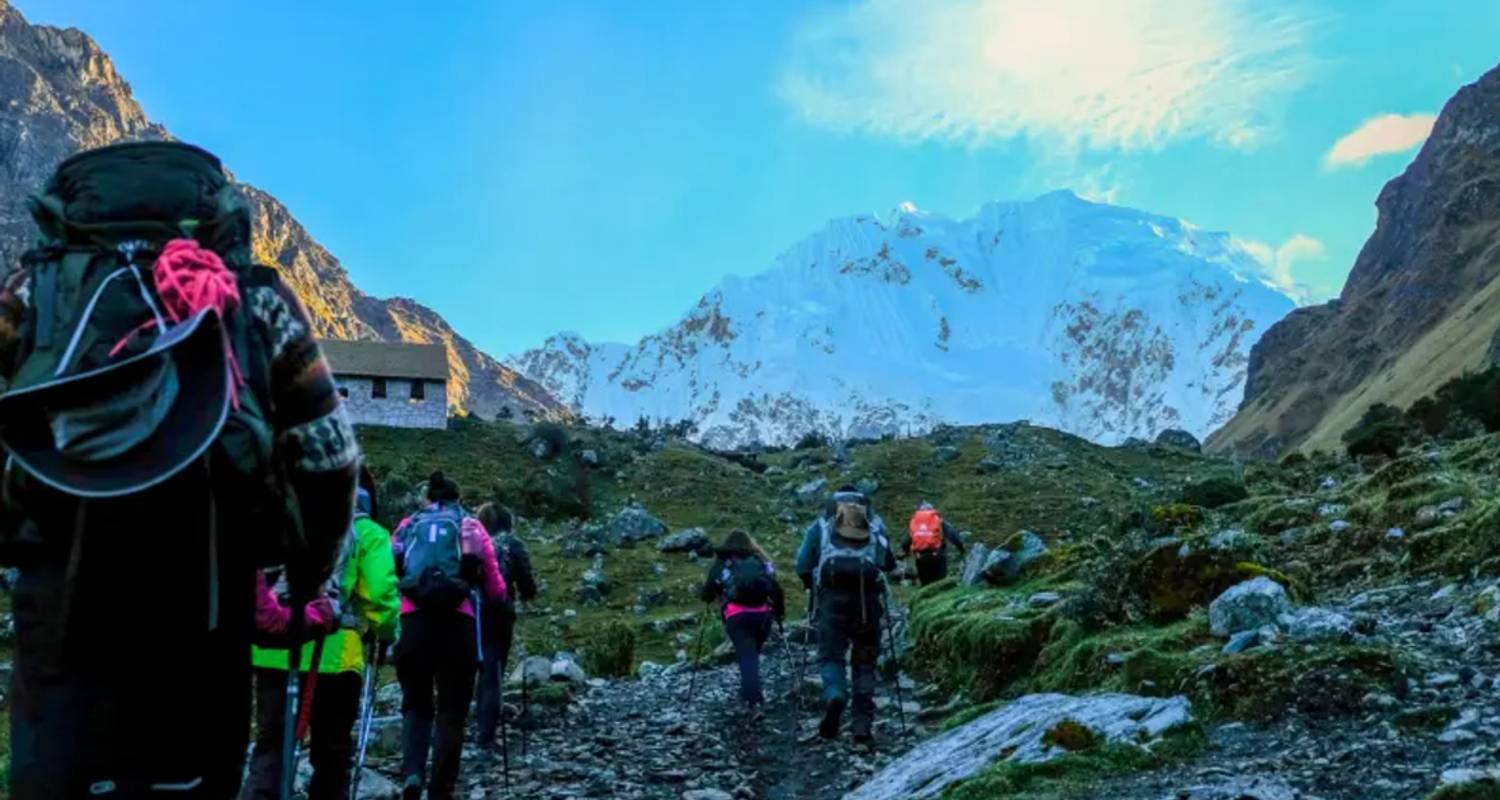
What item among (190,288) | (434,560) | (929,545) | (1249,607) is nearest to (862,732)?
(1249,607)

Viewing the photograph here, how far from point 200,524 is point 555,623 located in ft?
78.8

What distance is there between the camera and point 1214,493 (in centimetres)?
2581

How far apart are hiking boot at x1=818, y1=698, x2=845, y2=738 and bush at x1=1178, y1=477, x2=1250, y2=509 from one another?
1598 cm

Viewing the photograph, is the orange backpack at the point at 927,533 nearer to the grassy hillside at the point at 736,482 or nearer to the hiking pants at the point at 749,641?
the grassy hillside at the point at 736,482

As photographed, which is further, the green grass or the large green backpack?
the green grass

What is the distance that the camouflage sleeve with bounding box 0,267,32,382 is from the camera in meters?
3.75

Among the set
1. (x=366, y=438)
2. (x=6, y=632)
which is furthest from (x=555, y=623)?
(x=366, y=438)

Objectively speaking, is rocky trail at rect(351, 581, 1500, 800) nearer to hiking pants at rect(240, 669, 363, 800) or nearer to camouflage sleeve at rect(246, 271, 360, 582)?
hiking pants at rect(240, 669, 363, 800)

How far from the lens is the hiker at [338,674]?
728 cm

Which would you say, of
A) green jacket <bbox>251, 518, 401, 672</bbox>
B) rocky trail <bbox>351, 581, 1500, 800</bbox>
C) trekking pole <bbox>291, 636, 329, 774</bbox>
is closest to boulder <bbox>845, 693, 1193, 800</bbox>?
rocky trail <bbox>351, 581, 1500, 800</bbox>

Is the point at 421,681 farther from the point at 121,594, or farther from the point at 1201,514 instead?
the point at 1201,514

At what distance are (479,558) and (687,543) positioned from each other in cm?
2879

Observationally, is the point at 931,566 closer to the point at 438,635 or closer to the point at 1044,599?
the point at 1044,599

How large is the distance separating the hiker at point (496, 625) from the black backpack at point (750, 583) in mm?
2584
